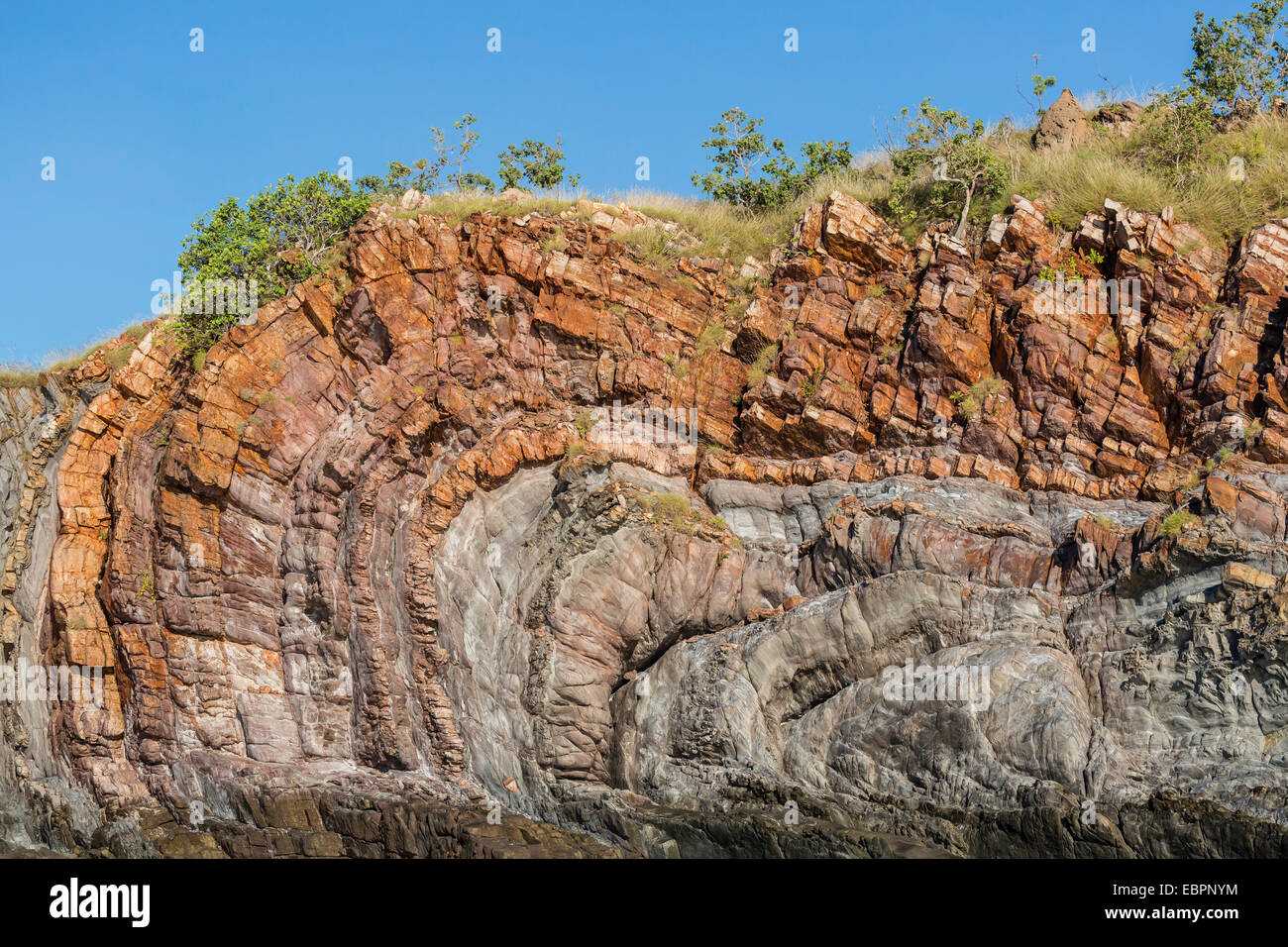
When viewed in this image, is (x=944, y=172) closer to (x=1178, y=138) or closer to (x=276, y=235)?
(x=1178, y=138)

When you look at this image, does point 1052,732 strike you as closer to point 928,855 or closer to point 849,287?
point 928,855

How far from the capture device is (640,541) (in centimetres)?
2405

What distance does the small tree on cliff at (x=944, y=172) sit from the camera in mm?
28359

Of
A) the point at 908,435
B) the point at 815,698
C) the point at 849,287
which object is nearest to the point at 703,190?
the point at 849,287

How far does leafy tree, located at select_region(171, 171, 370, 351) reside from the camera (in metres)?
28.4

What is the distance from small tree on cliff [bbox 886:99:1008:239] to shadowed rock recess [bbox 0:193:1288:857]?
1.66 meters

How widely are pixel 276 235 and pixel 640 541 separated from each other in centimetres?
1171

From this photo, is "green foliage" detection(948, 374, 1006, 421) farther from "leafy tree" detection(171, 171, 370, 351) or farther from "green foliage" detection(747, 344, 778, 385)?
"leafy tree" detection(171, 171, 370, 351)

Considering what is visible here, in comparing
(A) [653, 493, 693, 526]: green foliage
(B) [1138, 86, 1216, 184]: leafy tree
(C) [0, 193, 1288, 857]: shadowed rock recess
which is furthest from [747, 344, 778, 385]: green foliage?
(B) [1138, 86, 1216, 184]: leafy tree

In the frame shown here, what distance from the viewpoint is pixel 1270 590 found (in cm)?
1888

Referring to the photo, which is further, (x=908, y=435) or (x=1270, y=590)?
(x=908, y=435)

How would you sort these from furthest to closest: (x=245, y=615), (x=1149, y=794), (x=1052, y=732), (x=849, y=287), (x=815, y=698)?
(x=849, y=287) → (x=245, y=615) → (x=815, y=698) → (x=1052, y=732) → (x=1149, y=794)

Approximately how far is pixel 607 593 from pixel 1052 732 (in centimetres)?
830

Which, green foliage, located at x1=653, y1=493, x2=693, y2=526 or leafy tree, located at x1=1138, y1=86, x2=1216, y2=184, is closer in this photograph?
green foliage, located at x1=653, y1=493, x2=693, y2=526
